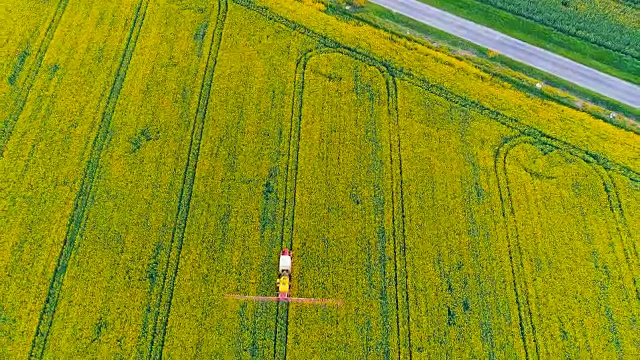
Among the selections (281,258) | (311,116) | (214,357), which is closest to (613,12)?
(311,116)

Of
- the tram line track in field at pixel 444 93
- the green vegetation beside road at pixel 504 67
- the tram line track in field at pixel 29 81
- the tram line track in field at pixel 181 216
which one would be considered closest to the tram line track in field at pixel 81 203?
the tram line track in field at pixel 181 216

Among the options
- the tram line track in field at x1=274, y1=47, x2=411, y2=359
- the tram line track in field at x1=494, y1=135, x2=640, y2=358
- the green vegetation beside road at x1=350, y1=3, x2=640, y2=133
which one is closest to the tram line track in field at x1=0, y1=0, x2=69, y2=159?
the tram line track in field at x1=274, y1=47, x2=411, y2=359

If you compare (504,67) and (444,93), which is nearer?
(444,93)

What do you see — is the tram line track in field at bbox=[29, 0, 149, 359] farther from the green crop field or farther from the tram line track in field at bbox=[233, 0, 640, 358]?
the tram line track in field at bbox=[233, 0, 640, 358]

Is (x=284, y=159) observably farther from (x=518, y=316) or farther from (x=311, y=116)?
(x=518, y=316)

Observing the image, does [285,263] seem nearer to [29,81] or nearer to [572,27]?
[29,81]

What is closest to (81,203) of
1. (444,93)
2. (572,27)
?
(444,93)
